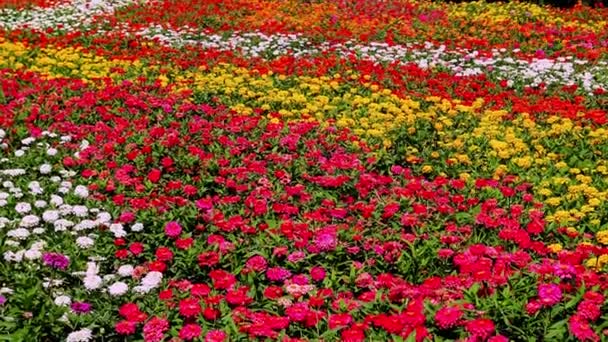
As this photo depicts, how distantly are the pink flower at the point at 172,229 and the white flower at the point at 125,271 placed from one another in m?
0.46

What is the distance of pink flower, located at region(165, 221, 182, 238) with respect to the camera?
16.5 feet

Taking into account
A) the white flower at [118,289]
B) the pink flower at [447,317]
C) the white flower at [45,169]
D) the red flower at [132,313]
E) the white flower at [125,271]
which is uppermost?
the pink flower at [447,317]

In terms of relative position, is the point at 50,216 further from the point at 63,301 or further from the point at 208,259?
the point at 208,259

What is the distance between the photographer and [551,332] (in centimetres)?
386

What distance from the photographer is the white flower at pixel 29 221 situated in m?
5.16

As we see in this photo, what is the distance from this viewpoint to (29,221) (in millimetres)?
5172

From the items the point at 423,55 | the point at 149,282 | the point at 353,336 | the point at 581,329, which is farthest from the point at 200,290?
the point at 423,55

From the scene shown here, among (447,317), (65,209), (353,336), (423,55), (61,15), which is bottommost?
(61,15)

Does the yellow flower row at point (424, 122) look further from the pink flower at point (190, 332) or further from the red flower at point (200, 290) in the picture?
the pink flower at point (190, 332)

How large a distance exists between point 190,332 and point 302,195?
2.38 m

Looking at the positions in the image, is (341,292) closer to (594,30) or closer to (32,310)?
(32,310)

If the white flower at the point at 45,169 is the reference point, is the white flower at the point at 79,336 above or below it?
above

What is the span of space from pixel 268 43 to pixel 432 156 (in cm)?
672

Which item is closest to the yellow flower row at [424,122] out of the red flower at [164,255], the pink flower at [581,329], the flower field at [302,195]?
the flower field at [302,195]
